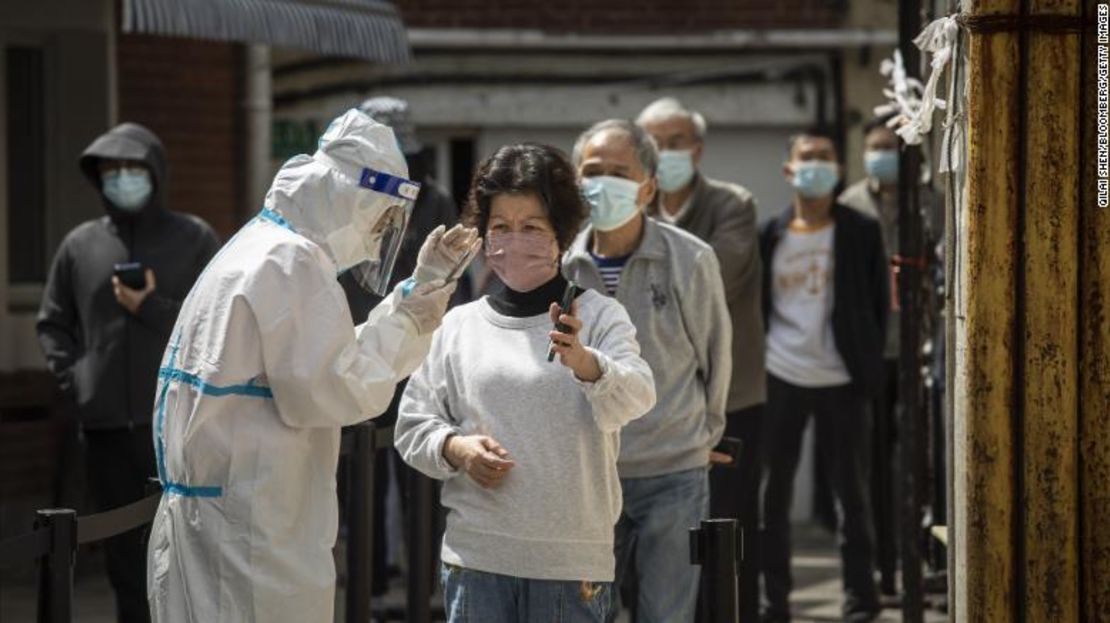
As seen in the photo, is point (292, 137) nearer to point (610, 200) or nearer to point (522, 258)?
point (610, 200)

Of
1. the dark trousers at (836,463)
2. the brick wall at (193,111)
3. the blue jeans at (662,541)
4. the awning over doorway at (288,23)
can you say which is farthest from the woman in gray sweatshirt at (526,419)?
the brick wall at (193,111)

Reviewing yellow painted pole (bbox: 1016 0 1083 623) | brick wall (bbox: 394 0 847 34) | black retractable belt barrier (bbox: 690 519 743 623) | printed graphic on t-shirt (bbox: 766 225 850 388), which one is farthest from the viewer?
brick wall (bbox: 394 0 847 34)

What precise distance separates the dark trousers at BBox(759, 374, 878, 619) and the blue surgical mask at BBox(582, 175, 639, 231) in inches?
116

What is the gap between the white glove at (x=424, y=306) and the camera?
5262 mm

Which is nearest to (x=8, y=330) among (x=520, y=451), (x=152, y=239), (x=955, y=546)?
(x=152, y=239)

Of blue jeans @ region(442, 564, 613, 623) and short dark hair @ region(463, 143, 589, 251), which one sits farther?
short dark hair @ region(463, 143, 589, 251)

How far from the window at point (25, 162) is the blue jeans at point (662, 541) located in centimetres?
535

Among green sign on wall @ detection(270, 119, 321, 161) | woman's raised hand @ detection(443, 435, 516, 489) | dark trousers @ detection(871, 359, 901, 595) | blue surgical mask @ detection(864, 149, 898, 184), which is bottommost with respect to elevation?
dark trousers @ detection(871, 359, 901, 595)

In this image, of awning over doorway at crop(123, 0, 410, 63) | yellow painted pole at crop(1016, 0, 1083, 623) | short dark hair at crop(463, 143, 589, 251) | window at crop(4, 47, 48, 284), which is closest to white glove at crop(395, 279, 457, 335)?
short dark hair at crop(463, 143, 589, 251)

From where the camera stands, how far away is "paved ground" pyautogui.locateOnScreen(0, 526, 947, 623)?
974cm

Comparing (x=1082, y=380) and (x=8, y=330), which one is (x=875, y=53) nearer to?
(x=8, y=330)

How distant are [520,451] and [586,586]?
0.38 m

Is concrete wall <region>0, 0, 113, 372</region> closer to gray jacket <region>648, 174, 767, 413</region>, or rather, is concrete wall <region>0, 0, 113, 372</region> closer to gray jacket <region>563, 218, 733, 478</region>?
gray jacket <region>648, 174, 767, 413</region>

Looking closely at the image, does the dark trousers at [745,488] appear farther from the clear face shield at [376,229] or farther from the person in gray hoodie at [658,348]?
the clear face shield at [376,229]
